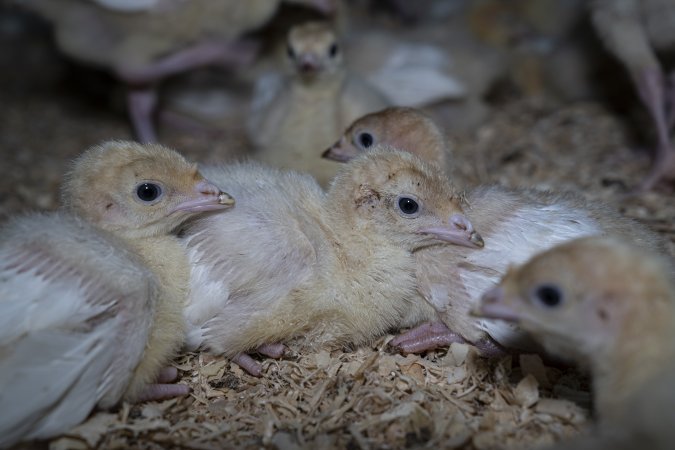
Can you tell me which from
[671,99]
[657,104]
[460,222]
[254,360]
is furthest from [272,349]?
[671,99]

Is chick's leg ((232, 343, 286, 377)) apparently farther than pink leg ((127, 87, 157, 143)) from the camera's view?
No

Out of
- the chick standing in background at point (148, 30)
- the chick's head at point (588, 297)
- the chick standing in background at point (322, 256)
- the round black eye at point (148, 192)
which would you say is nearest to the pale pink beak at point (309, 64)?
the chick standing in background at point (148, 30)

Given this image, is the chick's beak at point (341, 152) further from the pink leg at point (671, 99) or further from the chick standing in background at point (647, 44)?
the pink leg at point (671, 99)

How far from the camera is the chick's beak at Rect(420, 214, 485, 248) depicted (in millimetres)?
2479

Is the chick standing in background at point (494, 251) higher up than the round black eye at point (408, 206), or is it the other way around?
the round black eye at point (408, 206)

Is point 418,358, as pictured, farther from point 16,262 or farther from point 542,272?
point 16,262

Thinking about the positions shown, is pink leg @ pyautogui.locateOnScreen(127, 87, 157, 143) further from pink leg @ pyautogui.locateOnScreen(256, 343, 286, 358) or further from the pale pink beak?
pink leg @ pyautogui.locateOnScreen(256, 343, 286, 358)

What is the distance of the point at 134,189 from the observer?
8.07 feet

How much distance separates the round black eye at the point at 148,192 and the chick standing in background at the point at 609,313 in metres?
1.17

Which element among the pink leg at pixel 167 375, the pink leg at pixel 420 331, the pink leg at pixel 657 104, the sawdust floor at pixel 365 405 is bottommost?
the sawdust floor at pixel 365 405

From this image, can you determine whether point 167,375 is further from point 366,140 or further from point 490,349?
point 366,140

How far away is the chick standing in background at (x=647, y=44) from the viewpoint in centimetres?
385

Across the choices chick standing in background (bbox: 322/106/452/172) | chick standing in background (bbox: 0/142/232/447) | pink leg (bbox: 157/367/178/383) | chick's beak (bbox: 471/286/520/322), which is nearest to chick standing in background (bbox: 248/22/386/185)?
chick standing in background (bbox: 322/106/452/172)

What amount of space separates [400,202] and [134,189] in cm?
90
